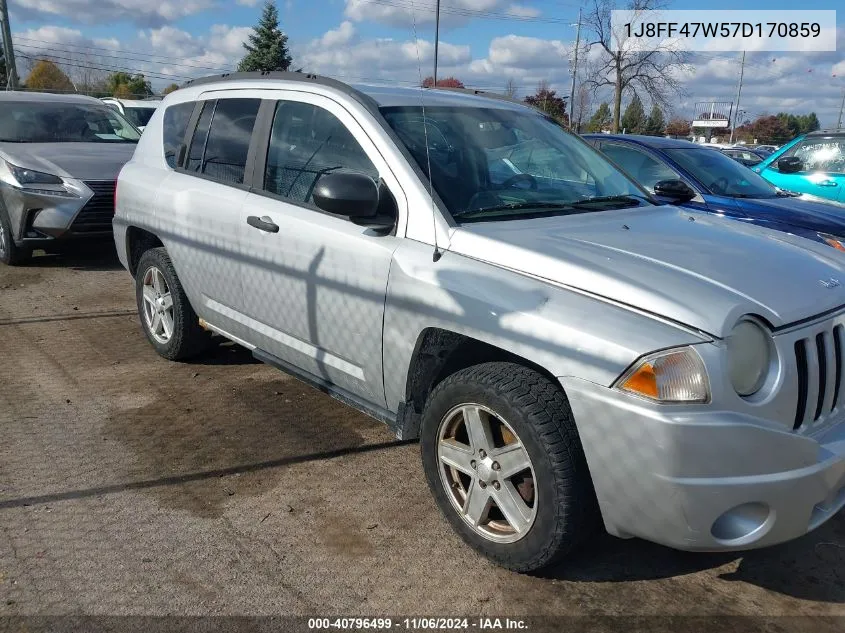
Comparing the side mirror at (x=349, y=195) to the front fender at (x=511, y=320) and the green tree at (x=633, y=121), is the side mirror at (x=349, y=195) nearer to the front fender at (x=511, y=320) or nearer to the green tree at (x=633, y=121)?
the front fender at (x=511, y=320)

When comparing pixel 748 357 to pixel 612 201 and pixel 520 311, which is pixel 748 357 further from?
pixel 612 201

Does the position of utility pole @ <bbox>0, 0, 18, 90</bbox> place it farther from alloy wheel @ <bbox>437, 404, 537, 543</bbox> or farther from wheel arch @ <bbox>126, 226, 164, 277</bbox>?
alloy wheel @ <bbox>437, 404, 537, 543</bbox>

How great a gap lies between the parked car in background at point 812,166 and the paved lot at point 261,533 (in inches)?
248

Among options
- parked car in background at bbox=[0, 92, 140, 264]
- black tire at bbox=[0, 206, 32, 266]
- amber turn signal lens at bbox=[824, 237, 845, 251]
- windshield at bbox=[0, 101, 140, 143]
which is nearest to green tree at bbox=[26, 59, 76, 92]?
windshield at bbox=[0, 101, 140, 143]

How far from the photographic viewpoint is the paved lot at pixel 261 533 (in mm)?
2877

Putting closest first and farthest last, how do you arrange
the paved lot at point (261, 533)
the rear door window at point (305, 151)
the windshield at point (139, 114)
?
1. the paved lot at point (261, 533)
2. the rear door window at point (305, 151)
3. the windshield at point (139, 114)

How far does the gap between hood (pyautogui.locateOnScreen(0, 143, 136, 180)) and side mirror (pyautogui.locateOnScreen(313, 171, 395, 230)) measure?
5.88m

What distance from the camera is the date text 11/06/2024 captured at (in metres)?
2.73

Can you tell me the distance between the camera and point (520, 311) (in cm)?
278

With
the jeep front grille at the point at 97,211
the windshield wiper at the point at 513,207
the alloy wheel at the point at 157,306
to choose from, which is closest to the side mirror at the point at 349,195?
the windshield wiper at the point at 513,207

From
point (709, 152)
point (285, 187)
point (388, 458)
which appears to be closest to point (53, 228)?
point (285, 187)

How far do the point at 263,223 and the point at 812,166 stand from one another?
25.4ft

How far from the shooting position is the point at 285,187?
3.96m

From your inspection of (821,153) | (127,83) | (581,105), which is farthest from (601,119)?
(821,153)
